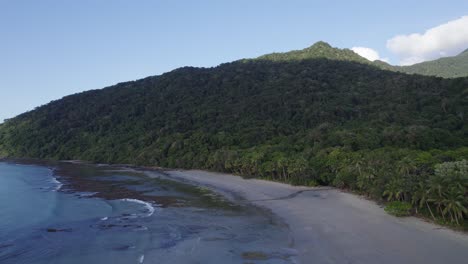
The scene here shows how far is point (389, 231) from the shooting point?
112 ft

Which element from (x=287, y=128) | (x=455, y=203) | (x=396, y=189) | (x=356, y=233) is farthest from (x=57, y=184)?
(x=455, y=203)

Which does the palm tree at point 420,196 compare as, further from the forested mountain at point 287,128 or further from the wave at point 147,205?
the wave at point 147,205

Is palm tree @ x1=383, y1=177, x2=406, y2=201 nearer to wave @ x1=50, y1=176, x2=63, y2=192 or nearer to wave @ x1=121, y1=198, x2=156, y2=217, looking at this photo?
wave @ x1=121, y1=198, x2=156, y2=217

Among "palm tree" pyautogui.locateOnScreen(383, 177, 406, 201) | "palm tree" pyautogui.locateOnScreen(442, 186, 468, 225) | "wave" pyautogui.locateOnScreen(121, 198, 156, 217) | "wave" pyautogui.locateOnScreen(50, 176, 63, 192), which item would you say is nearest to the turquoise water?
"wave" pyautogui.locateOnScreen(121, 198, 156, 217)

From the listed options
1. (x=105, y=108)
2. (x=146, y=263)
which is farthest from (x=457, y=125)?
(x=105, y=108)

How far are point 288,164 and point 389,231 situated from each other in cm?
3752

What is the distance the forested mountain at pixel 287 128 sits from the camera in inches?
2177

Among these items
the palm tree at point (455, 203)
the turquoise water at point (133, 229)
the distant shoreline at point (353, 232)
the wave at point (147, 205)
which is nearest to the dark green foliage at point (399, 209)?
the distant shoreline at point (353, 232)

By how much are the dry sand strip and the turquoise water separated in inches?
106

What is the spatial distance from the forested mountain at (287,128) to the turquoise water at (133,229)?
1794cm

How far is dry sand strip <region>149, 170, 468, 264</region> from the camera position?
89.3ft

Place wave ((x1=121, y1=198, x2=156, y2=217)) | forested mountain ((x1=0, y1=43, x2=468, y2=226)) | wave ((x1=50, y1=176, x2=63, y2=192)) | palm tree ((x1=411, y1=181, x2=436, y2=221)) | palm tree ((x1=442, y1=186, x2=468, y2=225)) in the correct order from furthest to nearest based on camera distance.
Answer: wave ((x1=50, y1=176, x2=63, y2=192))
forested mountain ((x1=0, y1=43, x2=468, y2=226))
wave ((x1=121, y1=198, x2=156, y2=217))
palm tree ((x1=411, y1=181, x2=436, y2=221))
palm tree ((x1=442, y1=186, x2=468, y2=225))

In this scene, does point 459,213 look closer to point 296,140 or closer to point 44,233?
point 44,233

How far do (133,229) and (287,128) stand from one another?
86.8m
